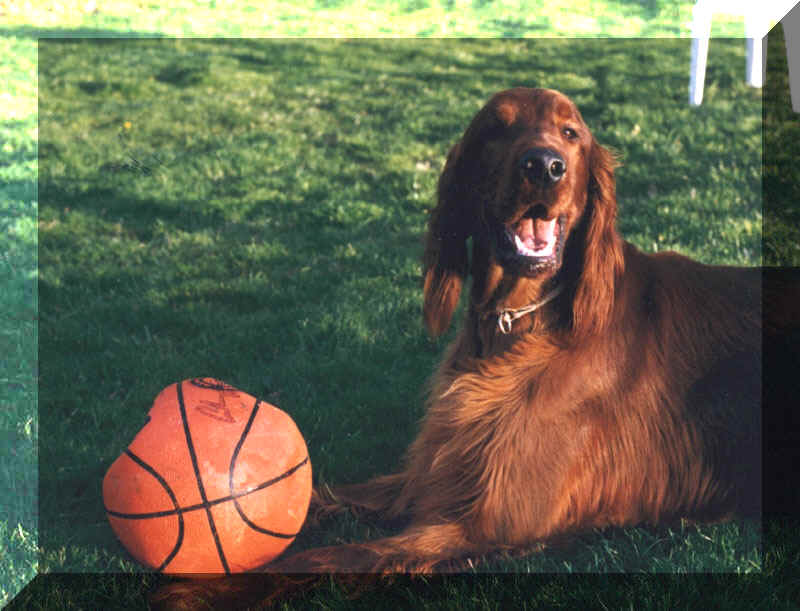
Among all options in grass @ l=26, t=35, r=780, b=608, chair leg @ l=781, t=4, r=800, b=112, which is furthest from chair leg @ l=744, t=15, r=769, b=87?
chair leg @ l=781, t=4, r=800, b=112

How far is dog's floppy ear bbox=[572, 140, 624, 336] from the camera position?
116 inches

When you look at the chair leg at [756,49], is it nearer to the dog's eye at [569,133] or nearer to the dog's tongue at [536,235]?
the dog's eye at [569,133]

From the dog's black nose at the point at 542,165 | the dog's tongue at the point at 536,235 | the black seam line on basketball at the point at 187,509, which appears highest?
the dog's black nose at the point at 542,165

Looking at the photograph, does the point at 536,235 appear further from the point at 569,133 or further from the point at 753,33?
the point at 753,33

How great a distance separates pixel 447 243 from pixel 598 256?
0.57 meters

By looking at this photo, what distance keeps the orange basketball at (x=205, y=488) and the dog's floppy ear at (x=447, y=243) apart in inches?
30.8

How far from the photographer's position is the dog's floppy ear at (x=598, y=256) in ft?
9.65

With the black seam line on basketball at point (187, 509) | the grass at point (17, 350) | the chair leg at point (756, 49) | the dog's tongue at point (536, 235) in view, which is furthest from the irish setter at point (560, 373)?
the chair leg at point (756, 49)

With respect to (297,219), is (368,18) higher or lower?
higher

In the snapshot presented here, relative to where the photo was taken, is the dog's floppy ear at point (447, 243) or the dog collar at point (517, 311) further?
the dog's floppy ear at point (447, 243)

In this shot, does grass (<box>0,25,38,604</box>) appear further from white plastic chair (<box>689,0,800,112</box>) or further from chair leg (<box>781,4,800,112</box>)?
chair leg (<box>781,4,800,112</box>)

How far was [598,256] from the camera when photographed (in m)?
2.97

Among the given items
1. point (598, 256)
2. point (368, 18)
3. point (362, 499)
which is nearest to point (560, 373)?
point (598, 256)

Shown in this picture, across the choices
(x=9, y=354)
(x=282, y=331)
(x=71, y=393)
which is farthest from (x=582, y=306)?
(x=9, y=354)
